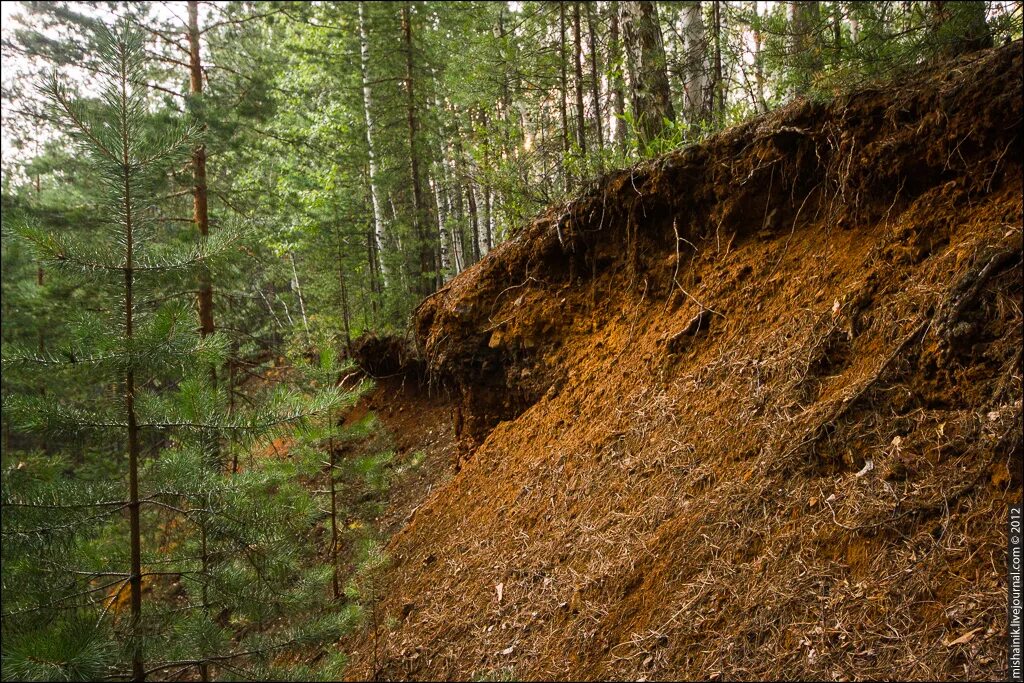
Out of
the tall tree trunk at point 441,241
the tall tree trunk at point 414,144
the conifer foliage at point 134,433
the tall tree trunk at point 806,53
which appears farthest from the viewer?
the tall tree trunk at point 441,241

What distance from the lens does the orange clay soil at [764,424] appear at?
9.39 ft

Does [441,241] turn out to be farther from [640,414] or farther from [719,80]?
[640,414]

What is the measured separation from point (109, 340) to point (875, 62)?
522 cm

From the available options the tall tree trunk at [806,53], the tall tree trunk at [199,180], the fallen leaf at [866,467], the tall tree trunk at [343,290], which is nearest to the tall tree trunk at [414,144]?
the tall tree trunk at [343,290]

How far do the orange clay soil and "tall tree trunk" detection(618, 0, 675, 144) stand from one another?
163 cm

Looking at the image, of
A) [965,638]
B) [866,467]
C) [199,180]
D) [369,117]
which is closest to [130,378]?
[866,467]

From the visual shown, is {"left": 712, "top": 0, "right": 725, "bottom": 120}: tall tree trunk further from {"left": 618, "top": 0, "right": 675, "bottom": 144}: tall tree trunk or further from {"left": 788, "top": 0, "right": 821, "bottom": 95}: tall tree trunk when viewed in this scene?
{"left": 788, "top": 0, "right": 821, "bottom": 95}: tall tree trunk

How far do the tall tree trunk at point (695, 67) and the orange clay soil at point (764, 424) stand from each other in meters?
2.41

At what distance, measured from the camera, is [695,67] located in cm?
739

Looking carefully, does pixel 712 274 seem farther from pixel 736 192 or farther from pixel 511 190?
pixel 511 190

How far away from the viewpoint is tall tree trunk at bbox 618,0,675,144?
6562mm

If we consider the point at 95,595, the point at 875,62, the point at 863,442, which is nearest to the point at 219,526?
the point at 95,595

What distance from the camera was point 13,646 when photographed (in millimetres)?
2383

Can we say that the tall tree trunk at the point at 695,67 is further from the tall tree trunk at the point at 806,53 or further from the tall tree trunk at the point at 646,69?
the tall tree trunk at the point at 806,53
